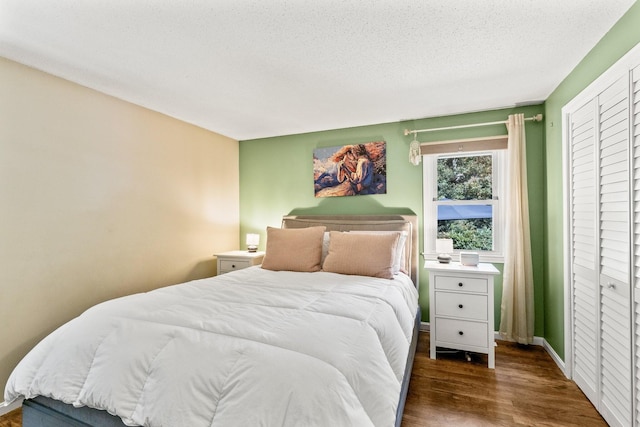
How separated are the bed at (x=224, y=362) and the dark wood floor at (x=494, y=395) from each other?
0.47 metres

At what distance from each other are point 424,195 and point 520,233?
3.02 ft

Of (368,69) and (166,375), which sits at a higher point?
(368,69)

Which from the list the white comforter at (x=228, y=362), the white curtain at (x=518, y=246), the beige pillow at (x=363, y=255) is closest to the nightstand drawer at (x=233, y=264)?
the beige pillow at (x=363, y=255)

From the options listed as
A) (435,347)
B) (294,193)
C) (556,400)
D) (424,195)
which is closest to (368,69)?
(424,195)

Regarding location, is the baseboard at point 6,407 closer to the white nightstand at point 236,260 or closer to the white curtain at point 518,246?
the white nightstand at point 236,260

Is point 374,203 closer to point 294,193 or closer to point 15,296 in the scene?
point 294,193

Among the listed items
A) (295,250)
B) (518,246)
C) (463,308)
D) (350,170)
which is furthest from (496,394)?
(350,170)

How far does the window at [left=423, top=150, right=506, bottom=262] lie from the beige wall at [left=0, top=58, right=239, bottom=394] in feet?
8.46

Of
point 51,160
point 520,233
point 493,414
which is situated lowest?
point 493,414

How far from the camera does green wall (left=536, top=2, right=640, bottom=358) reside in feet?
6.23

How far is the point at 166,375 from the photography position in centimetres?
121

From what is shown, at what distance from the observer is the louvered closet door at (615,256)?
157cm

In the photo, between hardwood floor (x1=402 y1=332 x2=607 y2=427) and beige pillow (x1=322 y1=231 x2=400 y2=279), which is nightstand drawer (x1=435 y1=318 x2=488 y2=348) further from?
beige pillow (x1=322 y1=231 x2=400 y2=279)

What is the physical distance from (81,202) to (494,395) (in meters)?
3.31
